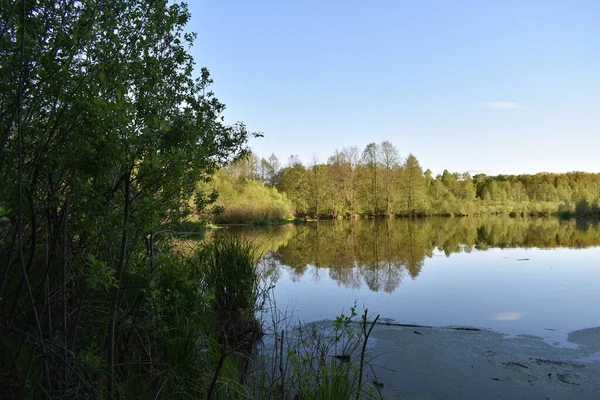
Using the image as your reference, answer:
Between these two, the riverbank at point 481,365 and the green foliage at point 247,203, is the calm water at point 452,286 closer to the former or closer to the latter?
the riverbank at point 481,365

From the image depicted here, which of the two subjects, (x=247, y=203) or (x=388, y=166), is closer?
(x=247, y=203)

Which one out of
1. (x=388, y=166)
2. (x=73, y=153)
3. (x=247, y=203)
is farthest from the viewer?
(x=388, y=166)

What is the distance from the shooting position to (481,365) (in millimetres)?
4465

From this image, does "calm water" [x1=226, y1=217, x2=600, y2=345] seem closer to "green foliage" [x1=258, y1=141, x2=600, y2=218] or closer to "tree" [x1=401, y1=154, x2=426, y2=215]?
"green foliage" [x1=258, y1=141, x2=600, y2=218]

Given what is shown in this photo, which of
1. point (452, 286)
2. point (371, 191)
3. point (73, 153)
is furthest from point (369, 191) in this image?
point (73, 153)

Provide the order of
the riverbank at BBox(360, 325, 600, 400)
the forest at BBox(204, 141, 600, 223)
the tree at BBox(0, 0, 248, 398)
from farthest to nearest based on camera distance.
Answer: the forest at BBox(204, 141, 600, 223) → the riverbank at BBox(360, 325, 600, 400) → the tree at BBox(0, 0, 248, 398)

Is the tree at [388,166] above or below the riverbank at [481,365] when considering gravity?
above

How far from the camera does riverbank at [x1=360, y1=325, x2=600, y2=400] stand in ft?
12.5

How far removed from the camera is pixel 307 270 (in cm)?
1148

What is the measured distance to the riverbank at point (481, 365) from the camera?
12.5 ft

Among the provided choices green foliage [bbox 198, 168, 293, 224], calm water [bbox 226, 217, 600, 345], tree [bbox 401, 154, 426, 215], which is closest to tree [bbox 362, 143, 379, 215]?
tree [bbox 401, 154, 426, 215]

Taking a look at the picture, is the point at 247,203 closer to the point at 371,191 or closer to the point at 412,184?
the point at 371,191

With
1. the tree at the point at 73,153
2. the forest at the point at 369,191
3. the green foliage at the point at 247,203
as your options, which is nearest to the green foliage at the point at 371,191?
the forest at the point at 369,191

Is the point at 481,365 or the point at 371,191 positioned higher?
the point at 371,191
